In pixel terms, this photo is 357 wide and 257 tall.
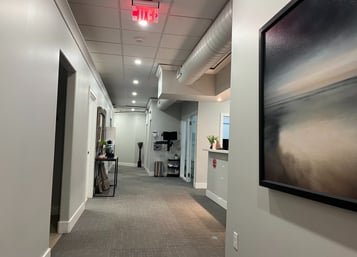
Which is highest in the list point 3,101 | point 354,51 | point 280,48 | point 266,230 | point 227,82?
point 227,82

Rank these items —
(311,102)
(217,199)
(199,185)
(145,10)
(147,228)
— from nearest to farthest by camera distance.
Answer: (311,102), (145,10), (147,228), (217,199), (199,185)

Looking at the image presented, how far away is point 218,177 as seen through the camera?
5.65 meters

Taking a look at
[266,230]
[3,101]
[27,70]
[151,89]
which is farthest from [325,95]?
[151,89]

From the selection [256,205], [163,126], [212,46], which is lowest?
[256,205]

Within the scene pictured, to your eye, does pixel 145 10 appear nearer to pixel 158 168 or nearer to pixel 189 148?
pixel 189 148

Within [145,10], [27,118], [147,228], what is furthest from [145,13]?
[147,228]

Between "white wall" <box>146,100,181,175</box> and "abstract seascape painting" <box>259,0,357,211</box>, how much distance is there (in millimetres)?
8237

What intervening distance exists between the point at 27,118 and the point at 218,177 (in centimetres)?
428

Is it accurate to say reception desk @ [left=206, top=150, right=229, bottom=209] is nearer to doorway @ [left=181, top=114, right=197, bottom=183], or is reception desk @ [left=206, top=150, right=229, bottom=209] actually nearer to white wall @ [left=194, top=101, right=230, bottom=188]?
white wall @ [left=194, top=101, right=230, bottom=188]

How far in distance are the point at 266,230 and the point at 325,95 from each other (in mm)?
1015

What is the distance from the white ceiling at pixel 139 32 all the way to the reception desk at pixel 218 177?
2107mm

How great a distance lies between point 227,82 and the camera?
548 cm

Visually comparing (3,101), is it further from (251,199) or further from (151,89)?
(151,89)

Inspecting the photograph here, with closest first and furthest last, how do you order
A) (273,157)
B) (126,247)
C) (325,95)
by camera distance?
(325,95) → (273,157) → (126,247)
